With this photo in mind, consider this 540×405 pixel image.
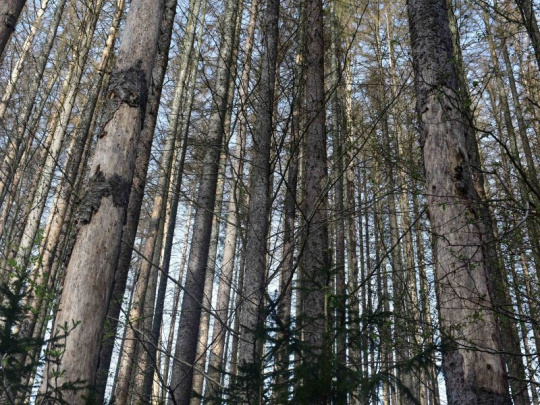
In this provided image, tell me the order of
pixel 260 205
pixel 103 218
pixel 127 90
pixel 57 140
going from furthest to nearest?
pixel 57 140 < pixel 260 205 < pixel 127 90 < pixel 103 218

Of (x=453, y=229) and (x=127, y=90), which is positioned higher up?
(x=127, y=90)

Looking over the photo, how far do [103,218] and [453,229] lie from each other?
286 cm

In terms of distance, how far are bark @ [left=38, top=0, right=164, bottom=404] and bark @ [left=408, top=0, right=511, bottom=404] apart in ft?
7.95

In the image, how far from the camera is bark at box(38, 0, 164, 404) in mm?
2895

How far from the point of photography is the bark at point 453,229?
380cm

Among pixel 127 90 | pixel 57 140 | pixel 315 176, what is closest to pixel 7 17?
pixel 127 90

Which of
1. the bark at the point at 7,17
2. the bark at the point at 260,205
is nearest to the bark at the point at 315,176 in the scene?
the bark at the point at 260,205

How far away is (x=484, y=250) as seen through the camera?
4.23 metres

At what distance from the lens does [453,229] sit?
419 cm

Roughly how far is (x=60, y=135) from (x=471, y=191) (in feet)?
28.1

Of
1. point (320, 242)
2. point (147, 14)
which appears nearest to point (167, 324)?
point (320, 242)

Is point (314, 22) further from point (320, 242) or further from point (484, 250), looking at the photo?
point (484, 250)

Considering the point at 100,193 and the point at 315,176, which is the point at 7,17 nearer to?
the point at 100,193

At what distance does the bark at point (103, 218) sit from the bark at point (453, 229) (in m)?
2.42
